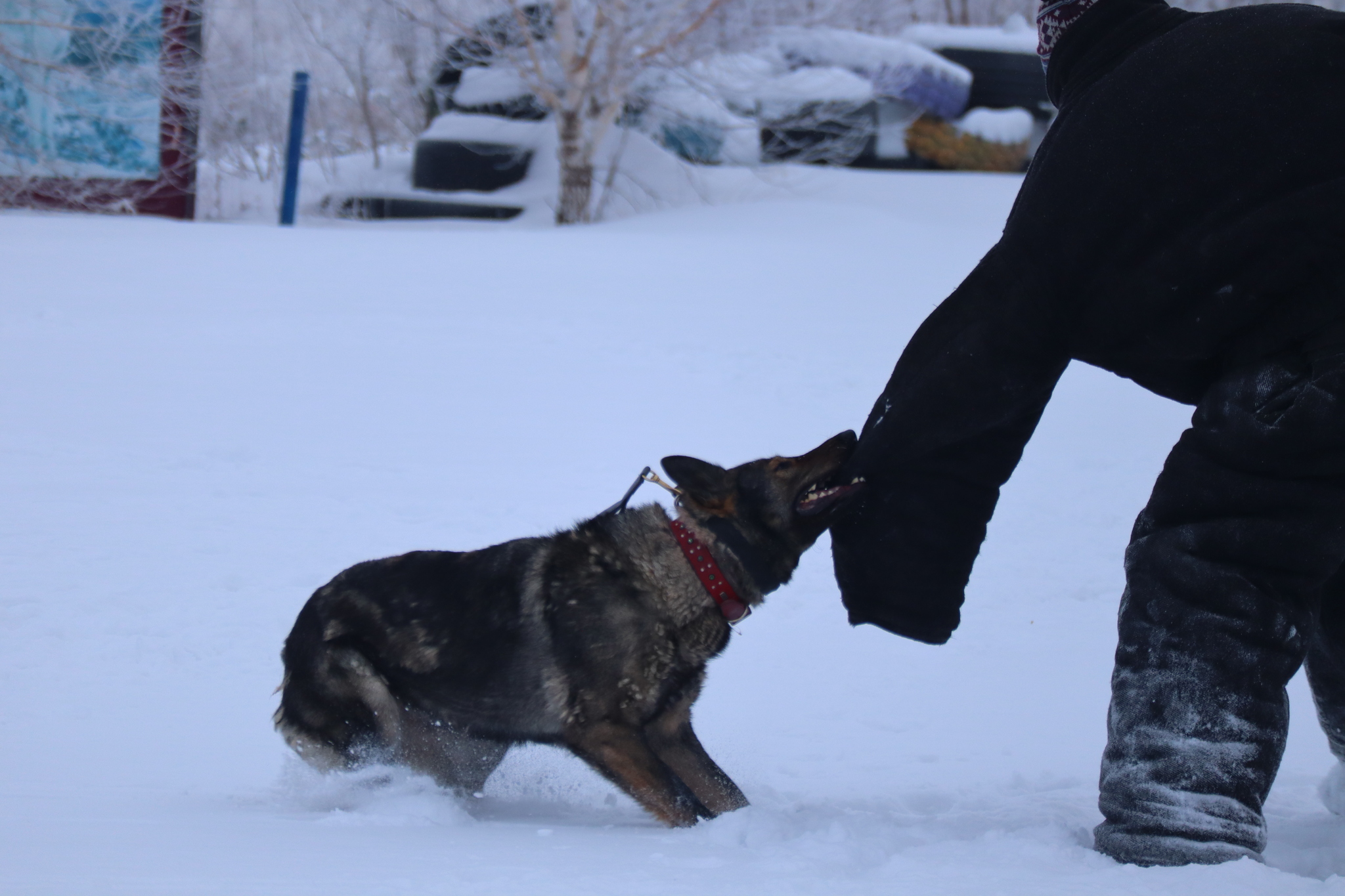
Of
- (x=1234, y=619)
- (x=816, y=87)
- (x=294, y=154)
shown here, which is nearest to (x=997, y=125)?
(x=816, y=87)

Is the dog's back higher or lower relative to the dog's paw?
lower

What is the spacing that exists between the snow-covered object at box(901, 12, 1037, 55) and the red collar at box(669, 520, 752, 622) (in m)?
15.7

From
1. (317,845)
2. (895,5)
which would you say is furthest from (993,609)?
(895,5)

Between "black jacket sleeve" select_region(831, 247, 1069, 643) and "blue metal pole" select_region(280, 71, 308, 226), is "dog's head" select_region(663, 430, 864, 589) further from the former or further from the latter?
"blue metal pole" select_region(280, 71, 308, 226)

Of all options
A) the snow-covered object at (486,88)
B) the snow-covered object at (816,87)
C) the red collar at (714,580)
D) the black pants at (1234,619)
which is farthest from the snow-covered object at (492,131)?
the black pants at (1234,619)

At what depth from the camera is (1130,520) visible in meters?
6.33

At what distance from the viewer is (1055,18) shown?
282 cm

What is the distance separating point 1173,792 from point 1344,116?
4.71 ft

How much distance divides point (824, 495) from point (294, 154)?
1227 cm

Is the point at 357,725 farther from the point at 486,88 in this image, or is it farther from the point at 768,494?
the point at 486,88

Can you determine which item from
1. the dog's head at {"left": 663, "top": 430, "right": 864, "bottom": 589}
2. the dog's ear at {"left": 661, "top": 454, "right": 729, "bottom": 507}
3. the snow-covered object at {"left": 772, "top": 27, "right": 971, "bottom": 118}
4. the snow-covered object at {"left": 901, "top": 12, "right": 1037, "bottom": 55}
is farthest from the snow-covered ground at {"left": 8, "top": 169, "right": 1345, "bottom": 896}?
the snow-covered object at {"left": 901, "top": 12, "right": 1037, "bottom": 55}

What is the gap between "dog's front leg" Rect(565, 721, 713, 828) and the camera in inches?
122

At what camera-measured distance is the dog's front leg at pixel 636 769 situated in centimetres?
310

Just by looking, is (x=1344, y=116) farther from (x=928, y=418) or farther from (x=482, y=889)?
(x=482, y=889)
